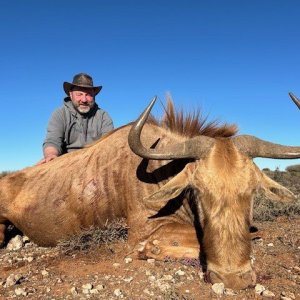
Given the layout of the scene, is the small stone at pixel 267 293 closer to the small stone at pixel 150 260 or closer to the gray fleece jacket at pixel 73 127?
the small stone at pixel 150 260

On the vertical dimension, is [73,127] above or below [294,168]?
above

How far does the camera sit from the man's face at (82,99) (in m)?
8.38

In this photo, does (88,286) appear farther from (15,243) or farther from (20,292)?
(15,243)

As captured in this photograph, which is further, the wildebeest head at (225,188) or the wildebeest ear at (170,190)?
the wildebeest ear at (170,190)

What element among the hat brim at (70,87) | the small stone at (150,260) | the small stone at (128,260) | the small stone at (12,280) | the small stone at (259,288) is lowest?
the small stone at (12,280)

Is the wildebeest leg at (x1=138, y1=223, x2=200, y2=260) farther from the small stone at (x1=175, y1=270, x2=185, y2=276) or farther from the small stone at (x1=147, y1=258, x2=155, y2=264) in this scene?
the small stone at (x1=175, y1=270, x2=185, y2=276)

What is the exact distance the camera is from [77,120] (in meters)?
8.26

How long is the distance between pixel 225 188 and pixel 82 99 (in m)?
4.87

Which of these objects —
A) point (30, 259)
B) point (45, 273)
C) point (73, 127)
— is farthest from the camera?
point (73, 127)

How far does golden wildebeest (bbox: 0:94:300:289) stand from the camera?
13.5ft

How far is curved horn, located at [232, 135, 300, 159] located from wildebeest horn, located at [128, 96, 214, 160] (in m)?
0.32

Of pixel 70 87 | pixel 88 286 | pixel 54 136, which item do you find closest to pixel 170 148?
pixel 88 286

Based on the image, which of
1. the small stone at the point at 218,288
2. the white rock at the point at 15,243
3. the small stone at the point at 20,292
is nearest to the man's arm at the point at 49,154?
the white rock at the point at 15,243

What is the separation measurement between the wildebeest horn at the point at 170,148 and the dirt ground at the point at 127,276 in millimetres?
1119
